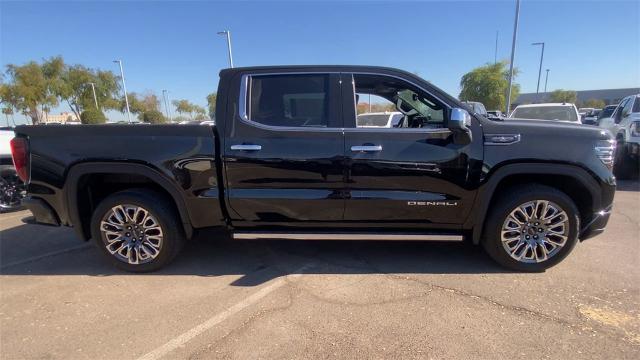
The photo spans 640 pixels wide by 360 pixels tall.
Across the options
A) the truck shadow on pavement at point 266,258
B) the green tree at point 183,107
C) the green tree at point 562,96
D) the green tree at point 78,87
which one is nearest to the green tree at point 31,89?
the green tree at point 78,87

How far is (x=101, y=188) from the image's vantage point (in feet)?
12.7

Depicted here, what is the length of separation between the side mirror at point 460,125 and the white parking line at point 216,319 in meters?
1.96

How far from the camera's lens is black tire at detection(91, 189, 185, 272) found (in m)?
3.62

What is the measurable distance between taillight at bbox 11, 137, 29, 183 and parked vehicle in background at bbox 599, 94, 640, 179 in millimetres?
10620

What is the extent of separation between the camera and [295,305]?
308 cm

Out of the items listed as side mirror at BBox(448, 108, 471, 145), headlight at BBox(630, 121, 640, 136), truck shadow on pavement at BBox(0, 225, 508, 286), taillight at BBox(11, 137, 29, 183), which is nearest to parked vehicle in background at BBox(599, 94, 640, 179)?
headlight at BBox(630, 121, 640, 136)

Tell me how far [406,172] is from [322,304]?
4.54ft

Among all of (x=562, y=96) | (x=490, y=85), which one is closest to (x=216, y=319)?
(x=490, y=85)

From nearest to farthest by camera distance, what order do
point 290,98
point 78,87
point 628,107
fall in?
point 290,98, point 628,107, point 78,87

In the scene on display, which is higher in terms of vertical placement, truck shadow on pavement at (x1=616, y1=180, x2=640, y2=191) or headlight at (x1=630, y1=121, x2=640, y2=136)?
headlight at (x1=630, y1=121, x2=640, y2=136)

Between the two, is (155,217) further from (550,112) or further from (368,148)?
(550,112)

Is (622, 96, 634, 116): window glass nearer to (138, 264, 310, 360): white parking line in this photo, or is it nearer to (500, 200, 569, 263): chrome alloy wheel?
(500, 200, 569, 263): chrome alloy wheel

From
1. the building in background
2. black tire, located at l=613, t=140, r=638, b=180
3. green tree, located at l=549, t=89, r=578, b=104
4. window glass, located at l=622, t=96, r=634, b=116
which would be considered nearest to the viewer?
black tire, located at l=613, t=140, r=638, b=180

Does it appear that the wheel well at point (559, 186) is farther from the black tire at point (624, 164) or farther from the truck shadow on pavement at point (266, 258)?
the black tire at point (624, 164)
